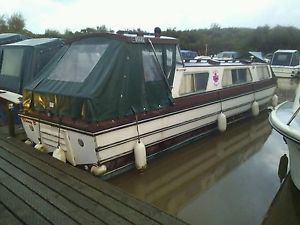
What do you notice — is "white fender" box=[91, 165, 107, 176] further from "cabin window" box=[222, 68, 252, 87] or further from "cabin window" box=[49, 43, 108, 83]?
"cabin window" box=[222, 68, 252, 87]

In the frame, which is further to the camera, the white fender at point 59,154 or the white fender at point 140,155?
the white fender at point 140,155

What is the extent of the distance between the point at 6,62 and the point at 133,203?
21.6 feet

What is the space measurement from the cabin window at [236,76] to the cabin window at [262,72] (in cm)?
98

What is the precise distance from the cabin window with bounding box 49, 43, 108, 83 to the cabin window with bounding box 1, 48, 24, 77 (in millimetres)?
2158

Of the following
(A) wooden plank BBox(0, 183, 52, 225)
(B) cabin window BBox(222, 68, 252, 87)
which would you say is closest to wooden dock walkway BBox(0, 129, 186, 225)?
(A) wooden plank BBox(0, 183, 52, 225)

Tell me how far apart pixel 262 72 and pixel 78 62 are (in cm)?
801

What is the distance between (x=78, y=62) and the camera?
6445 mm

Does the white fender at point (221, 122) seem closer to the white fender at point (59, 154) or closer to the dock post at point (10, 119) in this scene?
the white fender at point (59, 154)

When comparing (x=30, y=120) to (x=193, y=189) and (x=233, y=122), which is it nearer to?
(x=193, y=189)

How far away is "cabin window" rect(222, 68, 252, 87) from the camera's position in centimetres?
947

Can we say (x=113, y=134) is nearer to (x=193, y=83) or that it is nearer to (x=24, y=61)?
(x=193, y=83)

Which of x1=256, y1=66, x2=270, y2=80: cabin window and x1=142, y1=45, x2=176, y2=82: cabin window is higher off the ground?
x1=142, y1=45, x2=176, y2=82: cabin window

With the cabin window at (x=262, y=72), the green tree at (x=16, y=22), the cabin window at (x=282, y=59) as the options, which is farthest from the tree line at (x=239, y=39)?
the cabin window at (x=262, y=72)

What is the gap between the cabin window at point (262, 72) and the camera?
38.6ft
